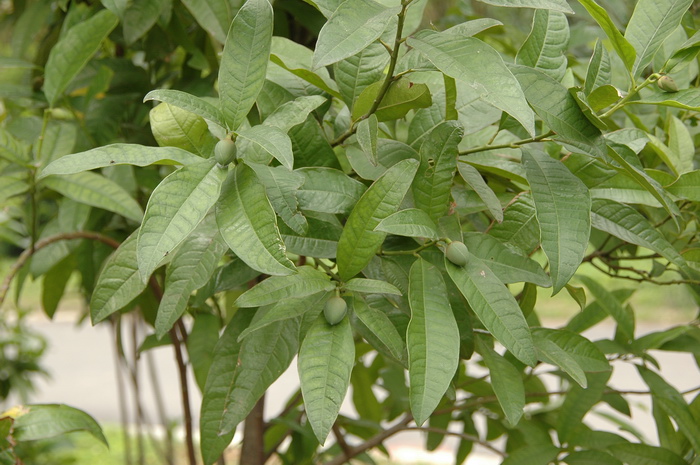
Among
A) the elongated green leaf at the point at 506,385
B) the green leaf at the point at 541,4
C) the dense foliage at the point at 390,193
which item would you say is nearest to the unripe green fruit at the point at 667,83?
the dense foliage at the point at 390,193

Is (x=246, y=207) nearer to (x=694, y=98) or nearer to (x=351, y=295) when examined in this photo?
(x=351, y=295)

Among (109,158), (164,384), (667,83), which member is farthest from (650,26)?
(164,384)

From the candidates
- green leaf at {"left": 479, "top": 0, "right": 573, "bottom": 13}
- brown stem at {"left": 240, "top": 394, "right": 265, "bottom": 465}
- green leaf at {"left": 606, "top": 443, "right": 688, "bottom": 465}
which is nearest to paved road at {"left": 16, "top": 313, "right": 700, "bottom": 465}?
brown stem at {"left": 240, "top": 394, "right": 265, "bottom": 465}

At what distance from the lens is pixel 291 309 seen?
1.42 feet

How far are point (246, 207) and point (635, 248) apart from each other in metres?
0.53

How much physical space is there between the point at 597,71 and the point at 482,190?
11cm

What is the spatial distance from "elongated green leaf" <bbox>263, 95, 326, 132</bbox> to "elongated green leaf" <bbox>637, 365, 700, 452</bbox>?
0.46 meters

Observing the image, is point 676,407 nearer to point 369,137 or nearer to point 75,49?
point 369,137

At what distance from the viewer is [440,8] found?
1610mm

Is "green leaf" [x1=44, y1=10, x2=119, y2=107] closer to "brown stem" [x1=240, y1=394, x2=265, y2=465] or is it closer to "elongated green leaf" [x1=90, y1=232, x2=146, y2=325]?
"elongated green leaf" [x1=90, y1=232, x2=146, y2=325]

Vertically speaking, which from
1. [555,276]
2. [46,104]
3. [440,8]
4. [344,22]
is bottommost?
[555,276]

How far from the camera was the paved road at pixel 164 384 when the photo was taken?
3.05m

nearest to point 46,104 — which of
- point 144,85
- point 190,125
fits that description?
point 144,85

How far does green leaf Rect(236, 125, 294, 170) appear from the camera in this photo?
0.39m
